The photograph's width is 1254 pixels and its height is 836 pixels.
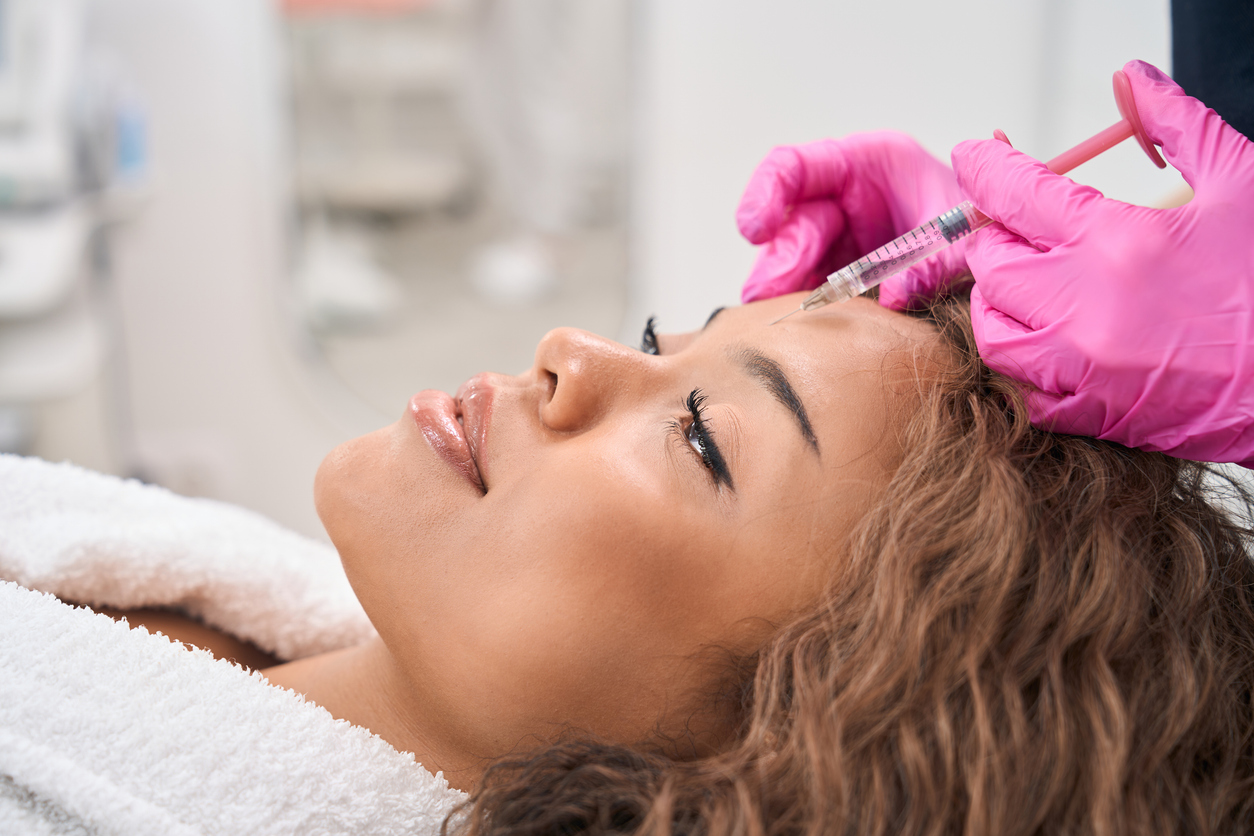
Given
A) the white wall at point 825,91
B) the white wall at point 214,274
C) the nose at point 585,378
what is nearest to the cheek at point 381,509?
the nose at point 585,378

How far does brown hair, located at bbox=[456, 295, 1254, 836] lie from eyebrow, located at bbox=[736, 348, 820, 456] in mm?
86

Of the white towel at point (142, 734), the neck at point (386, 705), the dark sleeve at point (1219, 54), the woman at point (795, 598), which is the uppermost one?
the dark sleeve at point (1219, 54)

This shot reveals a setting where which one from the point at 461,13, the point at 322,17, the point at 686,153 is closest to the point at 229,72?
the point at 322,17

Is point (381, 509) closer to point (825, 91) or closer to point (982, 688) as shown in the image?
point (982, 688)

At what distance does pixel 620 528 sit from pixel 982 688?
29cm

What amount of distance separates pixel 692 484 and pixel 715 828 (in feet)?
0.85

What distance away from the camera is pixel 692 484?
667 mm

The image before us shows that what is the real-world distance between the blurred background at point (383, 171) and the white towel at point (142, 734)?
1096 millimetres

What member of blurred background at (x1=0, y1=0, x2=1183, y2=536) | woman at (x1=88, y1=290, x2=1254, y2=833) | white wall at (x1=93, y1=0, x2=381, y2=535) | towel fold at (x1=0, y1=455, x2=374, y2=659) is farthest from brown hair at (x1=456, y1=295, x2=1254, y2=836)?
white wall at (x1=93, y1=0, x2=381, y2=535)

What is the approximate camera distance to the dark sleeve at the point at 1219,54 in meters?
0.87

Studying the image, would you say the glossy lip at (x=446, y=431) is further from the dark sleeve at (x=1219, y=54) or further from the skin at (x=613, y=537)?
the dark sleeve at (x=1219, y=54)

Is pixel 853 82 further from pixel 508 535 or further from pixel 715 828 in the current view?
pixel 715 828

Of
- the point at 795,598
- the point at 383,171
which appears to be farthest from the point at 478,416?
the point at 383,171

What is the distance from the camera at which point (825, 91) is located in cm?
160
